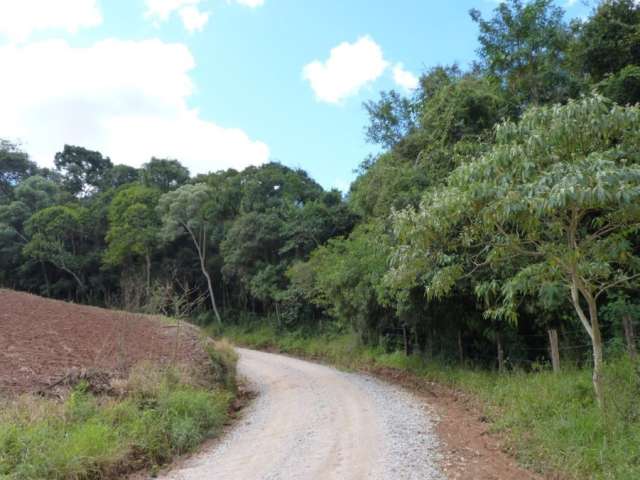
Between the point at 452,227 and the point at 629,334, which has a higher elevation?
the point at 452,227

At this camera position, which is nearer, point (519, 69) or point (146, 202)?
point (519, 69)

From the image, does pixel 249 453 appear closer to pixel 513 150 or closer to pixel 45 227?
pixel 513 150

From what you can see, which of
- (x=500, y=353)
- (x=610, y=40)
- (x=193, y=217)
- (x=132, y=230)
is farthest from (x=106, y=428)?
(x=132, y=230)

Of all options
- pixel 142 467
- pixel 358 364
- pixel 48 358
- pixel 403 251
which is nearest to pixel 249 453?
pixel 142 467

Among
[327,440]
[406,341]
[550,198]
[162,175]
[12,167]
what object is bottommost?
[327,440]

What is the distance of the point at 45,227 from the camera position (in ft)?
109

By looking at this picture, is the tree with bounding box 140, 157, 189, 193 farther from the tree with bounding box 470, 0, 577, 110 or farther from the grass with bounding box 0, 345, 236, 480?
the grass with bounding box 0, 345, 236, 480

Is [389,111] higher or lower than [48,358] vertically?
higher

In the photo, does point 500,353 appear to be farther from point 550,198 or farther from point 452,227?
point 550,198

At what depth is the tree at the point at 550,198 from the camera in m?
4.25

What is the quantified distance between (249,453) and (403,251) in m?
3.58

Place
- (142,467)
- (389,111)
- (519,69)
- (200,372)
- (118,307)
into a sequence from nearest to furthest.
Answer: (142,467) → (200,372) → (118,307) → (519,69) → (389,111)

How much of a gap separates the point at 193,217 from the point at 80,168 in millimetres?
22908

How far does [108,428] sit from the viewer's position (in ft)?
20.5
